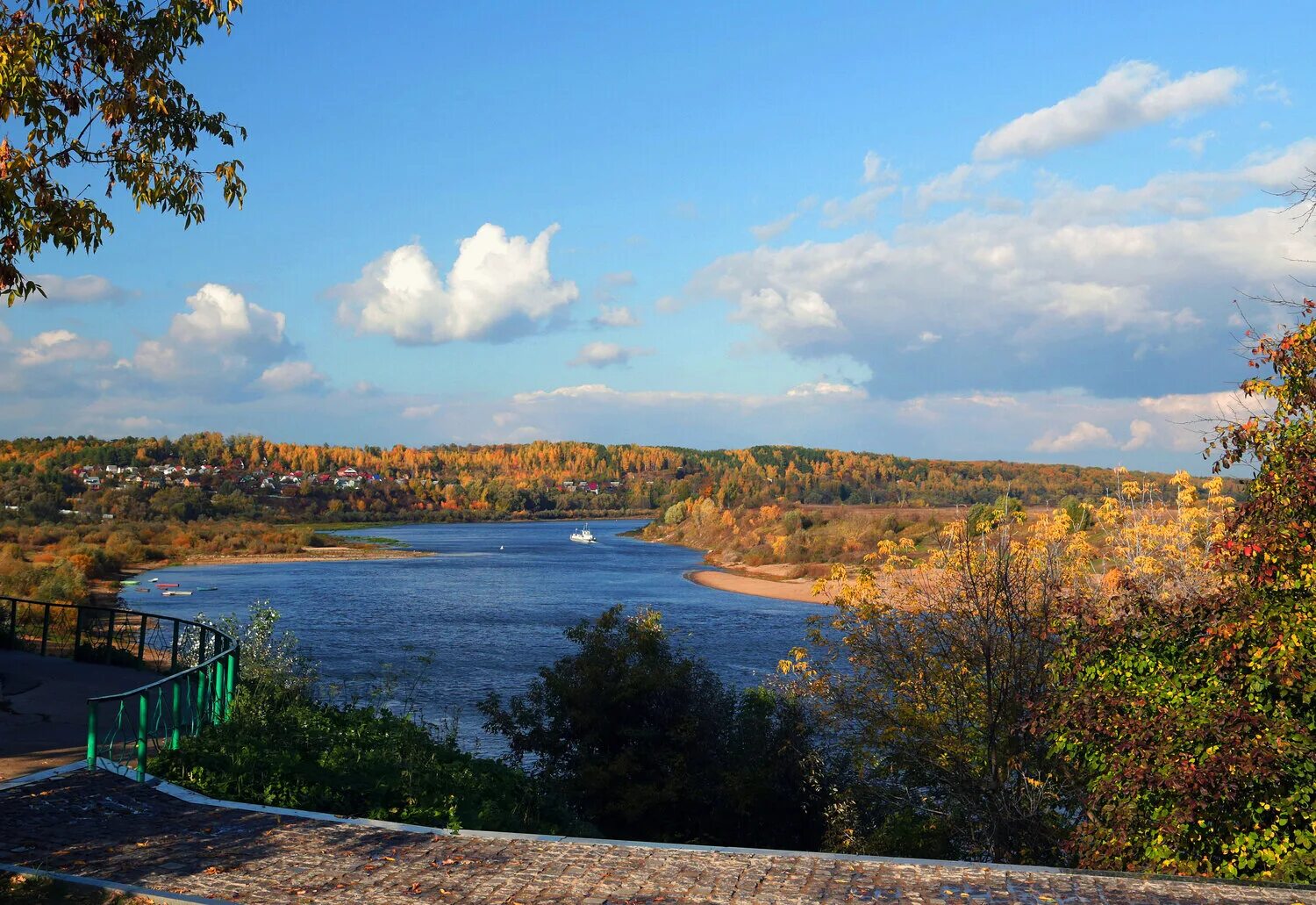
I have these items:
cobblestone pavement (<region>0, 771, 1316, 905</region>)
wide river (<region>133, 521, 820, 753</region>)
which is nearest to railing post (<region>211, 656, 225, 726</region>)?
cobblestone pavement (<region>0, 771, 1316, 905</region>)

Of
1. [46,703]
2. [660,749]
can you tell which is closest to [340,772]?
[46,703]

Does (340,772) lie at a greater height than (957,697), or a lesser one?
lesser

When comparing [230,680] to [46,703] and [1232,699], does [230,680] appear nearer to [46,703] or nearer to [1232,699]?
[46,703]

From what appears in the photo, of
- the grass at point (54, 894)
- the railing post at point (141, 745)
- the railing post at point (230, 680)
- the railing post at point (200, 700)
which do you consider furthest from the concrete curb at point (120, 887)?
the railing post at point (230, 680)

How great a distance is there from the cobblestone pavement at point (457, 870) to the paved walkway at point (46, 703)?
186cm

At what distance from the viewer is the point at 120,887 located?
6.39 m

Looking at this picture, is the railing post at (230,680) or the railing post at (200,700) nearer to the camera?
the railing post at (200,700)

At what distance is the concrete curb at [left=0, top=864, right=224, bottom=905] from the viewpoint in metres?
6.27

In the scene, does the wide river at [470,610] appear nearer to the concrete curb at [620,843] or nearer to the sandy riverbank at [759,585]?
the sandy riverbank at [759,585]

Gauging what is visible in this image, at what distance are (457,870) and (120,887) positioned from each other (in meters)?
2.08

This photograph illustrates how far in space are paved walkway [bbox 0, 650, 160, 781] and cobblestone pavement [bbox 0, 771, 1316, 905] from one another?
186 cm

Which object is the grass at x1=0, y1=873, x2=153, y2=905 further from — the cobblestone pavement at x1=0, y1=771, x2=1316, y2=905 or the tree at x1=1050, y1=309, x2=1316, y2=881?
the tree at x1=1050, y1=309, x2=1316, y2=881

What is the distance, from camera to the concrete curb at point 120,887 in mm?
6266

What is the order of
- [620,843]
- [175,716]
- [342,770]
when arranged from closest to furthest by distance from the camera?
[620,843], [342,770], [175,716]
